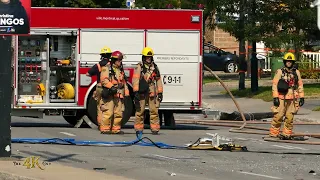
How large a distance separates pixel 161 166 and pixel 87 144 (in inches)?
119

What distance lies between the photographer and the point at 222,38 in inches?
1955

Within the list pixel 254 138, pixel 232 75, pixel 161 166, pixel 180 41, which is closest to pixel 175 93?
pixel 180 41

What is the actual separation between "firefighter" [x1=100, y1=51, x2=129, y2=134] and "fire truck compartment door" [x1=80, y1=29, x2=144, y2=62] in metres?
1.01

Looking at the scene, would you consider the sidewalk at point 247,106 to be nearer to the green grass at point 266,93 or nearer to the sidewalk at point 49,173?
the green grass at point 266,93

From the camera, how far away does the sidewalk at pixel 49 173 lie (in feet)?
38.0

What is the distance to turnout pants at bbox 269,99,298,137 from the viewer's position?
1828 centimetres

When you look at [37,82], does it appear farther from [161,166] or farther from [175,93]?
[161,166]

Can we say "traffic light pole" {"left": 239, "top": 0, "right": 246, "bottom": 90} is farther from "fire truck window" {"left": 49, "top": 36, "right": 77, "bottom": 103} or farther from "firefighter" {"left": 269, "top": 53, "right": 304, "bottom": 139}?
"firefighter" {"left": 269, "top": 53, "right": 304, "bottom": 139}

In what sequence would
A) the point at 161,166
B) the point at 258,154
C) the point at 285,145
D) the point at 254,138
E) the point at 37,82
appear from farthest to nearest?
the point at 37,82 → the point at 254,138 → the point at 285,145 → the point at 258,154 → the point at 161,166

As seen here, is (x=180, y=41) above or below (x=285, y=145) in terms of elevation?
above

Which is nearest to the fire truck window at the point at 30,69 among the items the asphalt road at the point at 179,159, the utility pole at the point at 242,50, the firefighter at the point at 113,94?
the asphalt road at the point at 179,159

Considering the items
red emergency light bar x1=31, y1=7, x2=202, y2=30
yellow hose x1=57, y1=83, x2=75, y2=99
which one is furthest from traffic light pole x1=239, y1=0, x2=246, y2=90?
yellow hose x1=57, y1=83, x2=75, y2=99

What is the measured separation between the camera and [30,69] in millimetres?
19969

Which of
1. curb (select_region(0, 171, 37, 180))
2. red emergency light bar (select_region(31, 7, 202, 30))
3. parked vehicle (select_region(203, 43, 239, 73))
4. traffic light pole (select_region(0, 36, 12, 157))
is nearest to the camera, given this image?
curb (select_region(0, 171, 37, 180))
